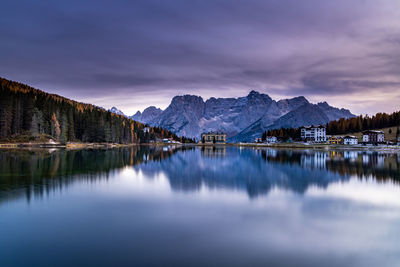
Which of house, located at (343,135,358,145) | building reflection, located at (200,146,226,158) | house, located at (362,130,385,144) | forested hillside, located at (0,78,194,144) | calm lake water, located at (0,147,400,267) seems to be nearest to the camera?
calm lake water, located at (0,147,400,267)

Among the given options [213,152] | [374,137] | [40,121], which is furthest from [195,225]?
[374,137]

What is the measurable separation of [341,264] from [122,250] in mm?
9222

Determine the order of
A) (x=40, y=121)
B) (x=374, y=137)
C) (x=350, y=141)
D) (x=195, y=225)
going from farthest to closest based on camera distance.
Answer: (x=374, y=137) < (x=350, y=141) < (x=40, y=121) < (x=195, y=225)

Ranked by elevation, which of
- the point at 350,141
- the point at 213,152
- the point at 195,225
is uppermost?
the point at 350,141

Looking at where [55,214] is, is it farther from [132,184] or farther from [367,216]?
[367,216]

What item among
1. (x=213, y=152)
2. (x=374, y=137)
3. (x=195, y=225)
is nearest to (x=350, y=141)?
(x=374, y=137)

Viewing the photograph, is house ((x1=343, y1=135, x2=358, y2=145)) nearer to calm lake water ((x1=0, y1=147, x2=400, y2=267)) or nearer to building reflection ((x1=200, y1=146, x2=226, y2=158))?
building reflection ((x1=200, y1=146, x2=226, y2=158))

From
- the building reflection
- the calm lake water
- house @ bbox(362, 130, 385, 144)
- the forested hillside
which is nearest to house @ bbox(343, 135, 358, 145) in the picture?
house @ bbox(362, 130, 385, 144)

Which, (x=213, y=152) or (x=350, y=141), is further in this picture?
(x=350, y=141)

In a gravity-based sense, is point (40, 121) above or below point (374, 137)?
above

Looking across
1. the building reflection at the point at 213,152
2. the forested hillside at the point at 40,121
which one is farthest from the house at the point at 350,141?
the forested hillside at the point at 40,121

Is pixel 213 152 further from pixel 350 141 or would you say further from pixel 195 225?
pixel 195 225

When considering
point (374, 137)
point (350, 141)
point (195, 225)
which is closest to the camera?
point (195, 225)

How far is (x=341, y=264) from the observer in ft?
39.6
